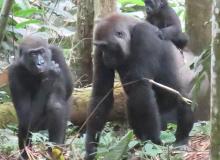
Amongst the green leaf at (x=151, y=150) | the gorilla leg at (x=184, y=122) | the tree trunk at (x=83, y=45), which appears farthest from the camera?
the tree trunk at (x=83, y=45)

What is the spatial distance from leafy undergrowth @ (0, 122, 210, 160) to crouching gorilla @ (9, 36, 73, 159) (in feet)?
0.64

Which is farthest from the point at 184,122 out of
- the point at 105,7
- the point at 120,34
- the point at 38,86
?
the point at 105,7

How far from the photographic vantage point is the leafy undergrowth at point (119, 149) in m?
4.19

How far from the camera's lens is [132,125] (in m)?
5.51

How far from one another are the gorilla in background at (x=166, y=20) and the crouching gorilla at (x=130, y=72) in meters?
1.16

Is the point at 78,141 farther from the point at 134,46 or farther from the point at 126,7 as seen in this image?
the point at 126,7

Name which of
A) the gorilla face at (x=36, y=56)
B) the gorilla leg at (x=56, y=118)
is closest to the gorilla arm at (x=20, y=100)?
the gorilla face at (x=36, y=56)

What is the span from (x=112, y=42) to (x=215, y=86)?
2.37 metres

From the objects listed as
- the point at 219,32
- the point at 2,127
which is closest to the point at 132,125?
the point at 2,127

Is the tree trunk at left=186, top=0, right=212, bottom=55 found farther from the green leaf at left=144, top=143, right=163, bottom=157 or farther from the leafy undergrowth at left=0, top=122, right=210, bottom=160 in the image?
the green leaf at left=144, top=143, right=163, bottom=157

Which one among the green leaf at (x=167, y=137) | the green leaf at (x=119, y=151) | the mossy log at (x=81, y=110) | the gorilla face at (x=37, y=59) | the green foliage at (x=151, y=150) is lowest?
the mossy log at (x=81, y=110)

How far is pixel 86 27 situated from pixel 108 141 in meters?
3.65

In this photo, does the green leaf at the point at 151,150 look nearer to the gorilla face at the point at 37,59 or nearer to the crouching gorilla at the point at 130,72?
the crouching gorilla at the point at 130,72

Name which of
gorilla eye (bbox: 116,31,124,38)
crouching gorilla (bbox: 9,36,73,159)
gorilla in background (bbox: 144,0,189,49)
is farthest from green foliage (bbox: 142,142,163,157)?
gorilla in background (bbox: 144,0,189,49)
